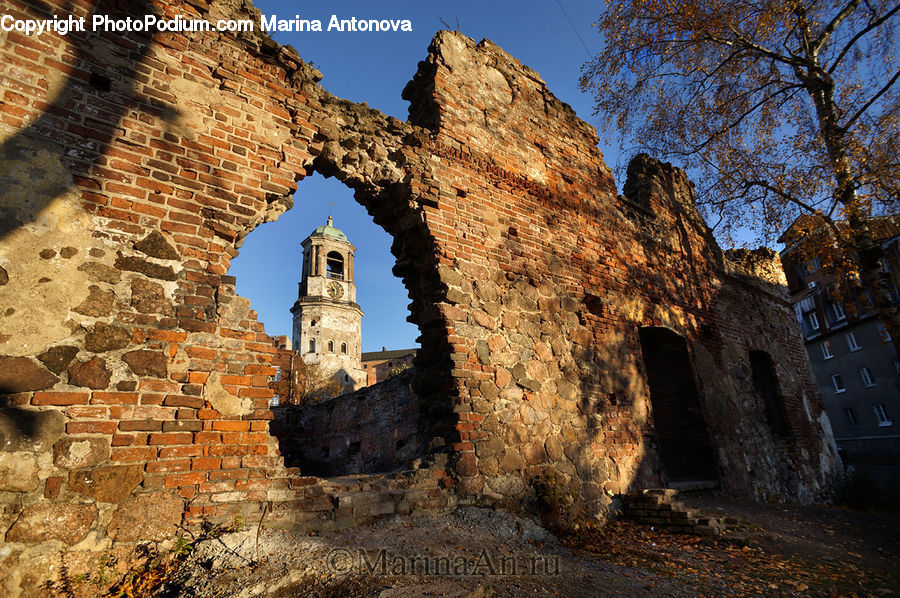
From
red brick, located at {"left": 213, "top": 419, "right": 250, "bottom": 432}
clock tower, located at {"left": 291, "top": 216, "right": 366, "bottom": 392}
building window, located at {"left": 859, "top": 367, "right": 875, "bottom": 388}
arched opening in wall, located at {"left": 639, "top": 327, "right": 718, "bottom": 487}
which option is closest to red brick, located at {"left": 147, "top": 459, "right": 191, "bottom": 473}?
red brick, located at {"left": 213, "top": 419, "right": 250, "bottom": 432}

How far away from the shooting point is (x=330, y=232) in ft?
120

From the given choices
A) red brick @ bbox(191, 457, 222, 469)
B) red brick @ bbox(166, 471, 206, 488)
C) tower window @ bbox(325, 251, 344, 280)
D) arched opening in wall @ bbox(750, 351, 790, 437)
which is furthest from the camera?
tower window @ bbox(325, 251, 344, 280)

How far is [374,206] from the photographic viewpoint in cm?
466

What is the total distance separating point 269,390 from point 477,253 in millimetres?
2464

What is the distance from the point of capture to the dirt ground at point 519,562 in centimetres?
231

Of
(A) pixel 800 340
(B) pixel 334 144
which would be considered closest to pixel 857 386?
(A) pixel 800 340

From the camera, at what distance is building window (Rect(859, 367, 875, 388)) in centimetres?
2088

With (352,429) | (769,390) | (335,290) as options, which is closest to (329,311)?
(335,290)

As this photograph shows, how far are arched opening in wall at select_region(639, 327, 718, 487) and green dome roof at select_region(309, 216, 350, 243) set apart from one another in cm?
3207

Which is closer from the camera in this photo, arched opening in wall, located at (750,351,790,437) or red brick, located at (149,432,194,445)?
red brick, located at (149,432,194,445)

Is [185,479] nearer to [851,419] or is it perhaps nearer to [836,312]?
[851,419]

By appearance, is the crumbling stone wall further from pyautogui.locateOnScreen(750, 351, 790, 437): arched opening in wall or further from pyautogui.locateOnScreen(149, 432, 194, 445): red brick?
pyautogui.locateOnScreen(750, 351, 790, 437): arched opening in wall

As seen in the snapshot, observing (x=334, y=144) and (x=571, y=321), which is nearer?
(x=334, y=144)

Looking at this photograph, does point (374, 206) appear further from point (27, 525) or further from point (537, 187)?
point (27, 525)
